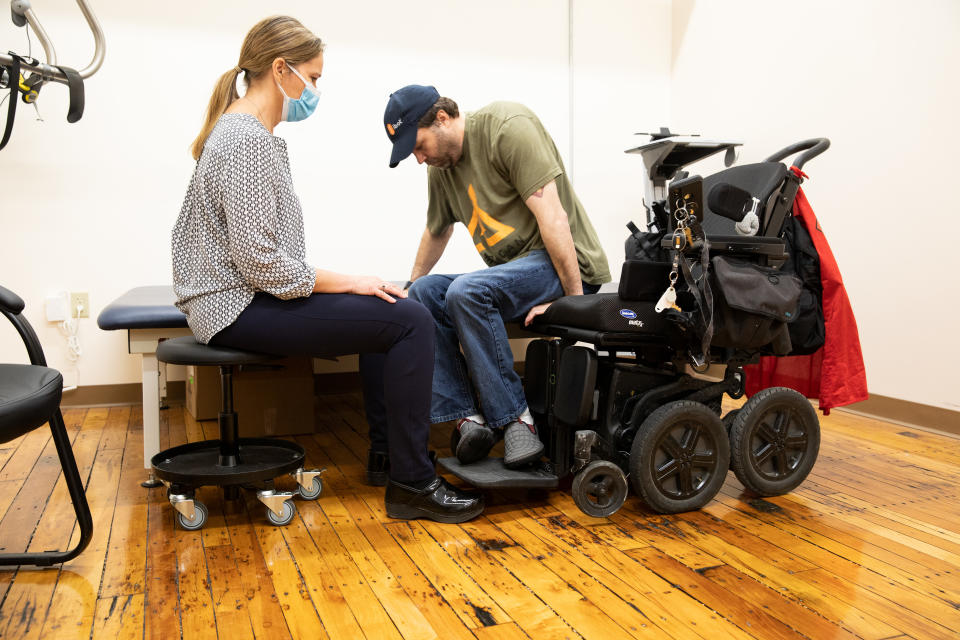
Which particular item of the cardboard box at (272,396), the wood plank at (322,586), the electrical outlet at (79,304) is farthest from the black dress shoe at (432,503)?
the electrical outlet at (79,304)

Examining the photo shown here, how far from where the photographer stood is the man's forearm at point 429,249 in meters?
2.64

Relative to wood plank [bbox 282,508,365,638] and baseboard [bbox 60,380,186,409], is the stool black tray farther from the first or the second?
baseboard [bbox 60,380,186,409]

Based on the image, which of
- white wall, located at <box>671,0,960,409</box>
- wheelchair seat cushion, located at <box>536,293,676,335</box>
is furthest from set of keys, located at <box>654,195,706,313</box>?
white wall, located at <box>671,0,960,409</box>

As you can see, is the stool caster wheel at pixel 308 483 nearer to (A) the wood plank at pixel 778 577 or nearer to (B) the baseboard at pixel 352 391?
(A) the wood plank at pixel 778 577

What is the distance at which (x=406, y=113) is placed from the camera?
2.21 m

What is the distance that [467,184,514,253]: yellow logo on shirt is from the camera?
7.68 feet

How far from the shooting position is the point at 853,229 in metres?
3.20

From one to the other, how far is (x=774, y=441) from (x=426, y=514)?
99 cm

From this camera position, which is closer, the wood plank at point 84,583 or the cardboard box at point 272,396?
the wood plank at point 84,583

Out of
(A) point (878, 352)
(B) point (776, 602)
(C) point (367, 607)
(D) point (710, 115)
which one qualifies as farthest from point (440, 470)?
(D) point (710, 115)

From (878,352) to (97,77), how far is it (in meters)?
3.51

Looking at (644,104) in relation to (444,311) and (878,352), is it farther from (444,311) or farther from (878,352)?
(444,311)

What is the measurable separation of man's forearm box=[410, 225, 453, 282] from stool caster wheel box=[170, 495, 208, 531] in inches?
44.5

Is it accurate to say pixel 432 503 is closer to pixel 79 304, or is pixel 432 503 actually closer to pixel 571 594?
pixel 571 594
